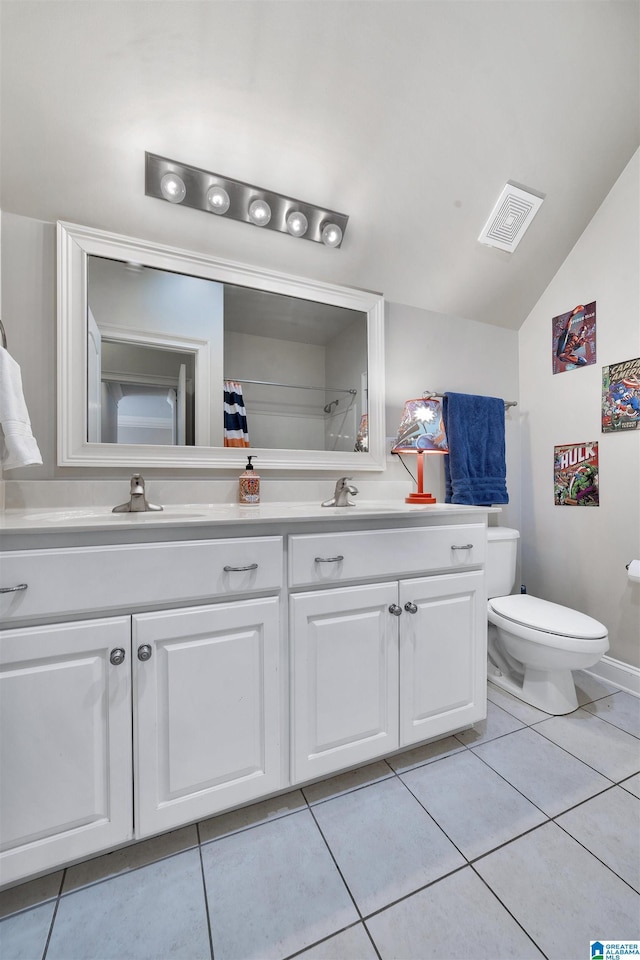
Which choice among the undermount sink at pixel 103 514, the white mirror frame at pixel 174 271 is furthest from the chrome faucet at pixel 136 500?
the white mirror frame at pixel 174 271

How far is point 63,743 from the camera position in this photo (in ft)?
2.88

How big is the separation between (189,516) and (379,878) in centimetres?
108

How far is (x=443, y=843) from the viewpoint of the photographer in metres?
1.04

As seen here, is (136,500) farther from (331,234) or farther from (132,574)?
(331,234)

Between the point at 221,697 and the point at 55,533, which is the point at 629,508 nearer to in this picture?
the point at 221,697

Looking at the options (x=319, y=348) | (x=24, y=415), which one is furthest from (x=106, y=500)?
(x=319, y=348)

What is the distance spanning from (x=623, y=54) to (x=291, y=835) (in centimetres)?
286

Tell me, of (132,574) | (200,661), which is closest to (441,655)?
(200,661)

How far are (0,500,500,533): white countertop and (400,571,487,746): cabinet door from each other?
0.25m

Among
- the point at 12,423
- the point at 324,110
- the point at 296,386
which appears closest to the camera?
the point at 12,423

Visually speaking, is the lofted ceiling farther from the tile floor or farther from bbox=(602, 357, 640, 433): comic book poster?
the tile floor

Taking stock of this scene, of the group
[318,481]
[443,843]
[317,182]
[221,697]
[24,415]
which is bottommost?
[443,843]

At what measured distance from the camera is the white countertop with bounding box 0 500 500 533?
0.90 metres

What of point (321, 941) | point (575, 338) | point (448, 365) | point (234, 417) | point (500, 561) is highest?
point (575, 338)
